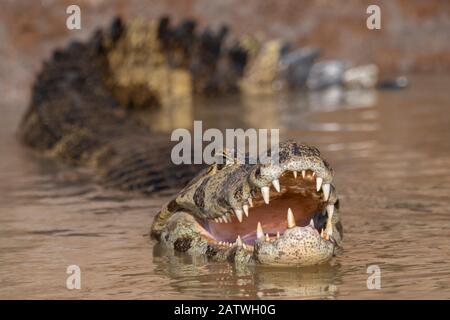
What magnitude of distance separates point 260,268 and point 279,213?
30cm

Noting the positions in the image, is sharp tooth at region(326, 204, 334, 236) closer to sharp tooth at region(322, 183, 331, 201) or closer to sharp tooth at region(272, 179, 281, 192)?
sharp tooth at region(322, 183, 331, 201)

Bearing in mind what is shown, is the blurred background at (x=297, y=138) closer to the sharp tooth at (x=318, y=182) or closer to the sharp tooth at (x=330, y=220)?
the sharp tooth at (x=330, y=220)

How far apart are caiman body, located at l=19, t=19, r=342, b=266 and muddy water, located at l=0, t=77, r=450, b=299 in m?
0.14

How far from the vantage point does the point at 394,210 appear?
610cm

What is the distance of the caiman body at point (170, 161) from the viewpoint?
4574 mm

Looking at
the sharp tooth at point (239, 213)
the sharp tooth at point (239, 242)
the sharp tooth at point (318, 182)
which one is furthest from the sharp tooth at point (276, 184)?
the sharp tooth at point (239, 242)

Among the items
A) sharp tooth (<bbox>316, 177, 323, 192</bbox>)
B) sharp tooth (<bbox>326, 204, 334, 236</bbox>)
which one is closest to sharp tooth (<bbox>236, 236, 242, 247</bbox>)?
sharp tooth (<bbox>326, 204, 334, 236</bbox>)

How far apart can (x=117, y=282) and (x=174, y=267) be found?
1.31ft

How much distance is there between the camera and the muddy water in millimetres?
4406

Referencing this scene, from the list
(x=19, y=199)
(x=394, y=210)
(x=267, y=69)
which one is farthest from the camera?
(x=267, y=69)

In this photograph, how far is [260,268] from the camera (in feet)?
15.5
